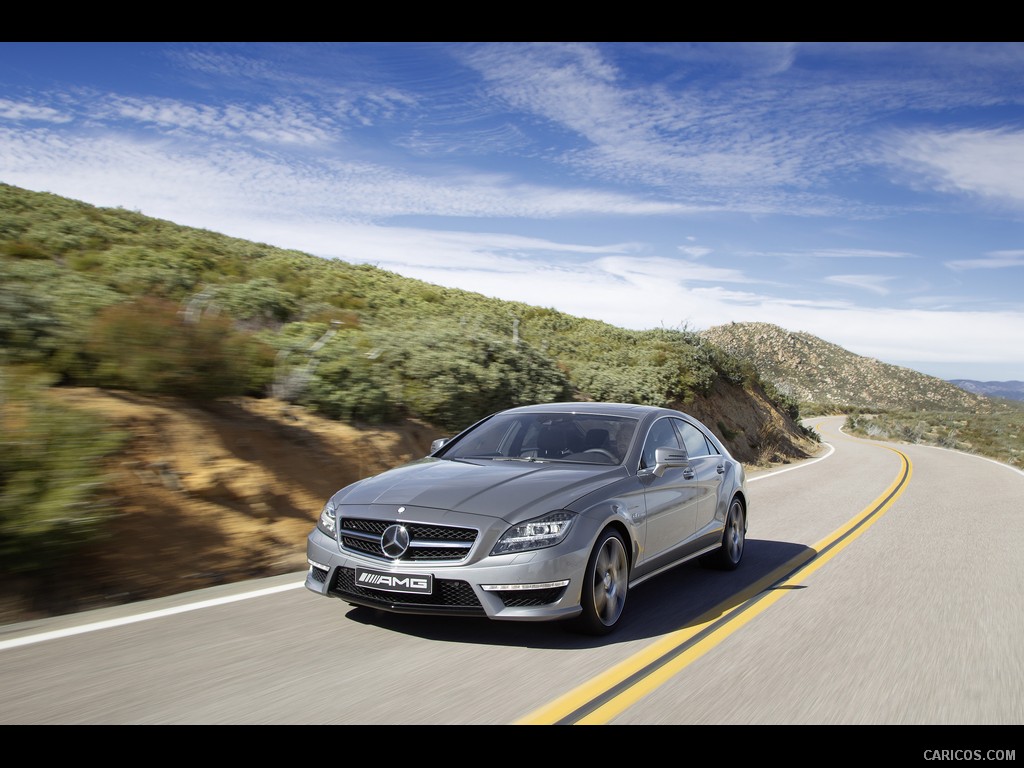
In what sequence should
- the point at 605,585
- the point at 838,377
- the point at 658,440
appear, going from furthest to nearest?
the point at 838,377
the point at 658,440
the point at 605,585

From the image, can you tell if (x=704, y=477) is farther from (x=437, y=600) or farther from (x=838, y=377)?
(x=838, y=377)

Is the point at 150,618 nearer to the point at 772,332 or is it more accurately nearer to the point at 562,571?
the point at 562,571

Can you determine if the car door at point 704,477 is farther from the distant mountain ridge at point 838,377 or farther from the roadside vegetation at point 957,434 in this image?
the distant mountain ridge at point 838,377

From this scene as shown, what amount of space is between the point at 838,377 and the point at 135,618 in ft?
419

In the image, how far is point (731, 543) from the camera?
7723mm

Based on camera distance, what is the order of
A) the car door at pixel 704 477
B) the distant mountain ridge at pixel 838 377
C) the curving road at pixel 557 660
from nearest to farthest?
the curving road at pixel 557 660, the car door at pixel 704 477, the distant mountain ridge at pixel 838 377

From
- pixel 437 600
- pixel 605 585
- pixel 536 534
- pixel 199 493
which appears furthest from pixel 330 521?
pixel 199 493

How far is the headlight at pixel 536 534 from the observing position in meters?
4.82

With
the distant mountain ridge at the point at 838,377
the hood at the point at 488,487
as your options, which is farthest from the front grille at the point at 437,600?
the distant mountain ridge at the point at 838,377

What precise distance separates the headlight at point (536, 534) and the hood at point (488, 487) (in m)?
0.06

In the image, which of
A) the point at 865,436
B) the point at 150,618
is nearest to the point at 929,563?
the point at 150,618

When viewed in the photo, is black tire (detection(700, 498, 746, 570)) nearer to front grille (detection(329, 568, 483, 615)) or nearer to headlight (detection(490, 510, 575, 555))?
headlight (detection(490, 510, 575, 555))

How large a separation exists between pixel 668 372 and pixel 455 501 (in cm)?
2045

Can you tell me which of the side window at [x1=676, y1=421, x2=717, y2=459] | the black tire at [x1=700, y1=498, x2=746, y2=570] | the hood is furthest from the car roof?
the black tire at [x1=700, y1=498, x2=746, y2=570]
